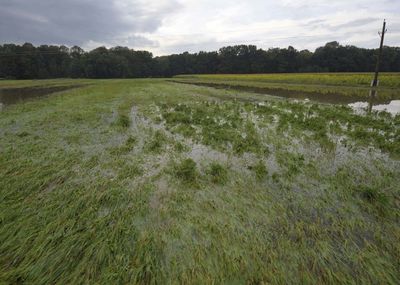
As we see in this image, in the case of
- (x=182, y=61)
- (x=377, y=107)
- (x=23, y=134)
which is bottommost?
(x=377, y=107)

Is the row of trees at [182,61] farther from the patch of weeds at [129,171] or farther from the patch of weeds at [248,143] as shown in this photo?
the patch of weeds at [129,171]

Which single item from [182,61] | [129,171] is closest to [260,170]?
[129,171]

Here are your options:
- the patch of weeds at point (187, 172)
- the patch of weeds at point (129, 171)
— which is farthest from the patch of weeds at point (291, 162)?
the patch of weeds at point (129, 171)

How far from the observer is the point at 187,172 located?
16.9 feet

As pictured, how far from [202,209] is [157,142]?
12.9 feet

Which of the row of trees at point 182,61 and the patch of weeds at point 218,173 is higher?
the row of trees at point 182,61

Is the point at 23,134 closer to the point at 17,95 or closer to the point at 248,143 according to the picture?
the point at 248,143

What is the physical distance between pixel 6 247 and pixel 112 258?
1.54 metres

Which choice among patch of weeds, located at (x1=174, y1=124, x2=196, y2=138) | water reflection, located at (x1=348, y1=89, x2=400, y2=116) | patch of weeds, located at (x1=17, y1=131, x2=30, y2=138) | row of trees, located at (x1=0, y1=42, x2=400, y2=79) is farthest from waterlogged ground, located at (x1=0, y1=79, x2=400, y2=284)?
row of trees, located at (x1=0, y1=42, x2=400, y2=79)

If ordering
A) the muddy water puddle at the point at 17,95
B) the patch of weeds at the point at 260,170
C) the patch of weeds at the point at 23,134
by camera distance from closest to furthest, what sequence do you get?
the patch of weeds at the point at 260,170 → the patch of weeds at the point at 23,134 → the muddy water puddle at the point at 17,95

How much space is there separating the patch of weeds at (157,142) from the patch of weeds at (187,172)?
1.54m

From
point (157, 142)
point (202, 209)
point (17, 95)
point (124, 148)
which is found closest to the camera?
point (202, 209)

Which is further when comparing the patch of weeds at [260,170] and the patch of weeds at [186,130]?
the patch of weeds at [186,130]

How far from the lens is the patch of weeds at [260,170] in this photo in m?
5.05
